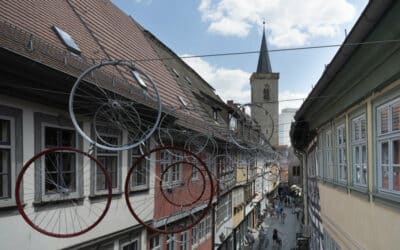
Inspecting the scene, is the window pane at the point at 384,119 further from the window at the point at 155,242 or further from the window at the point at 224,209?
the window at the point at 224,209

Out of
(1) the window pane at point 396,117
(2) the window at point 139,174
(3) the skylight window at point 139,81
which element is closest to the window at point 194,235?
(2) the window at point 139,174

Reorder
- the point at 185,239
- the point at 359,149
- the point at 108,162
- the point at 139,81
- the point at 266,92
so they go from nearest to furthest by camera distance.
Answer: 1. the point at 359,149
2. the point at 108,162
3. the point at 139,81
4. the point at 185,239
5. the point at 266,92

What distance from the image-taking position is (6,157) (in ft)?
23.3

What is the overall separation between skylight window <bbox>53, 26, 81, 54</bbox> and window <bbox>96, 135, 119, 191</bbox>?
190 centimetres

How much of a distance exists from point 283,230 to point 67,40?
114ft

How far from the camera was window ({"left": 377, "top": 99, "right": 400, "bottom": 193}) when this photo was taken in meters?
5.88

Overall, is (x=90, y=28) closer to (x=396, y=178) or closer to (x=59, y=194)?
(x=59, y=194)

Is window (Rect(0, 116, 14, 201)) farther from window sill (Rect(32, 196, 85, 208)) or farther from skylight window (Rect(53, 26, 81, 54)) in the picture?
skylight window (Rect(53, 26, 81, 54))

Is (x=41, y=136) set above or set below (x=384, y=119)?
below

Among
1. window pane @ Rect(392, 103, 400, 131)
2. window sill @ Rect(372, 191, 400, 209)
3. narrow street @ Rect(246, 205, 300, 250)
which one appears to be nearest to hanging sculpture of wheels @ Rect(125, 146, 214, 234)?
window sill @ Rect(372, 191, 400, 209)

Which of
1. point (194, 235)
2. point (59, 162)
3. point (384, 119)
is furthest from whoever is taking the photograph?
point (194, 235)

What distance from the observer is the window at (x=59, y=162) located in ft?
26.5

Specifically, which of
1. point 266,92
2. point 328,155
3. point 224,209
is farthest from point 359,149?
point 266,92

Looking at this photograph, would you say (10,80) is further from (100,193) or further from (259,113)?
(259,113)
